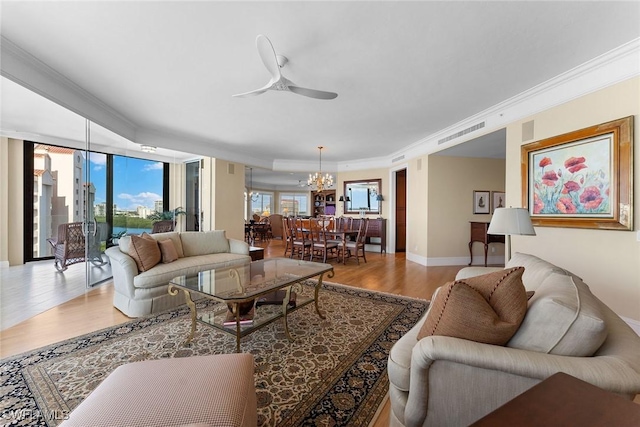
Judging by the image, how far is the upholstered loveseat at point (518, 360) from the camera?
936 millimetres

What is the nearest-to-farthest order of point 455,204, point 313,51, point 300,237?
point 313,51 < point 455,204 < point 300,237

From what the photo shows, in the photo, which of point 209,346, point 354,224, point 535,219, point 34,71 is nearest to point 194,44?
point 34,71

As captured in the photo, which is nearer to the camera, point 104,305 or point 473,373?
point 473,373

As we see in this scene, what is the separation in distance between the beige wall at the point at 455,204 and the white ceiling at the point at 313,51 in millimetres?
1556

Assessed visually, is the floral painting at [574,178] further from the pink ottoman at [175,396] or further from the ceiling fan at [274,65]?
the pink ottoman at [175,396]

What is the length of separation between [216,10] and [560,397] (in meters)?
2.76

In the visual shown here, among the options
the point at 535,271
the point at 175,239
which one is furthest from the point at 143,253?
the point at 535,271

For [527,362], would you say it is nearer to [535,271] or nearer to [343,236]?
[535,271]

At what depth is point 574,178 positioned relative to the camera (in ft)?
9.36

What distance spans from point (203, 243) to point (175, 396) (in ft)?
10.7

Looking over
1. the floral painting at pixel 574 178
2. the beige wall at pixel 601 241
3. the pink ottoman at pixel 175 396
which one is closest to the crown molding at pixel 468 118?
the beige wall at pixel 601 241

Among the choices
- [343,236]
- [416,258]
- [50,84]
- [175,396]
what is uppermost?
[50,84]

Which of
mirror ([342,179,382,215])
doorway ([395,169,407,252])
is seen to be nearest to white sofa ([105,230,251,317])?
mirror ([342,179,382,215])

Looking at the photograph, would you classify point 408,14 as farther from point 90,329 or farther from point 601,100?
point 90,329
